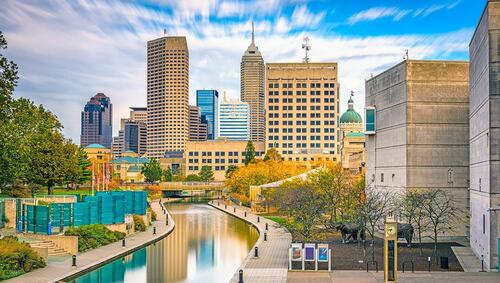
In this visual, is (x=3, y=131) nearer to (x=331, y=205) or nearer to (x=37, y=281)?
(x=37, y=281)

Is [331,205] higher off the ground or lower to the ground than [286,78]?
lower

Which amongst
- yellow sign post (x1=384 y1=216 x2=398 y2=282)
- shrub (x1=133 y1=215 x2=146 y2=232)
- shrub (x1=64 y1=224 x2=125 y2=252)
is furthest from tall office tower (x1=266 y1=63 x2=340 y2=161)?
yellow sign post (x1=384 y1=216 x2=398 y2=282)

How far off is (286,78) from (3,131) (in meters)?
152

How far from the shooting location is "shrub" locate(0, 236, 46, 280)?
3266 centimetres

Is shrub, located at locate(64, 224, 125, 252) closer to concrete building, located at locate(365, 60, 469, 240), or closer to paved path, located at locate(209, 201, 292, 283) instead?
paved path, located at locate(209, 201, 292, 283)

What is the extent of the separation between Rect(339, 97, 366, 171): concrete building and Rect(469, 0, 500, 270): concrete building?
5040cm

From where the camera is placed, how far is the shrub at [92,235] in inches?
1719

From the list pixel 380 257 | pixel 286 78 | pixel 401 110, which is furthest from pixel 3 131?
pixel 286 78

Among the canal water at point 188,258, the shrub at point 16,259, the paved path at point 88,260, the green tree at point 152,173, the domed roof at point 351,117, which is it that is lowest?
the canal water at point 188,258

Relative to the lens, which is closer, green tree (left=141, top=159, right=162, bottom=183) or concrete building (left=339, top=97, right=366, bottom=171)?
concrete building (left=339, top=97, right=366, bottom=171)

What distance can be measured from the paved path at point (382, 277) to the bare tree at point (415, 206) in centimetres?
924

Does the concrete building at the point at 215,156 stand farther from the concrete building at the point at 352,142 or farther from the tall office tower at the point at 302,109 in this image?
the concrete building at the point at 352,142

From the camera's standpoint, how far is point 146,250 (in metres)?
47.1

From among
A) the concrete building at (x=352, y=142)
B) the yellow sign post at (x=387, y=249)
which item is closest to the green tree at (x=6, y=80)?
the yellow sign post at (x=387, y=249)
